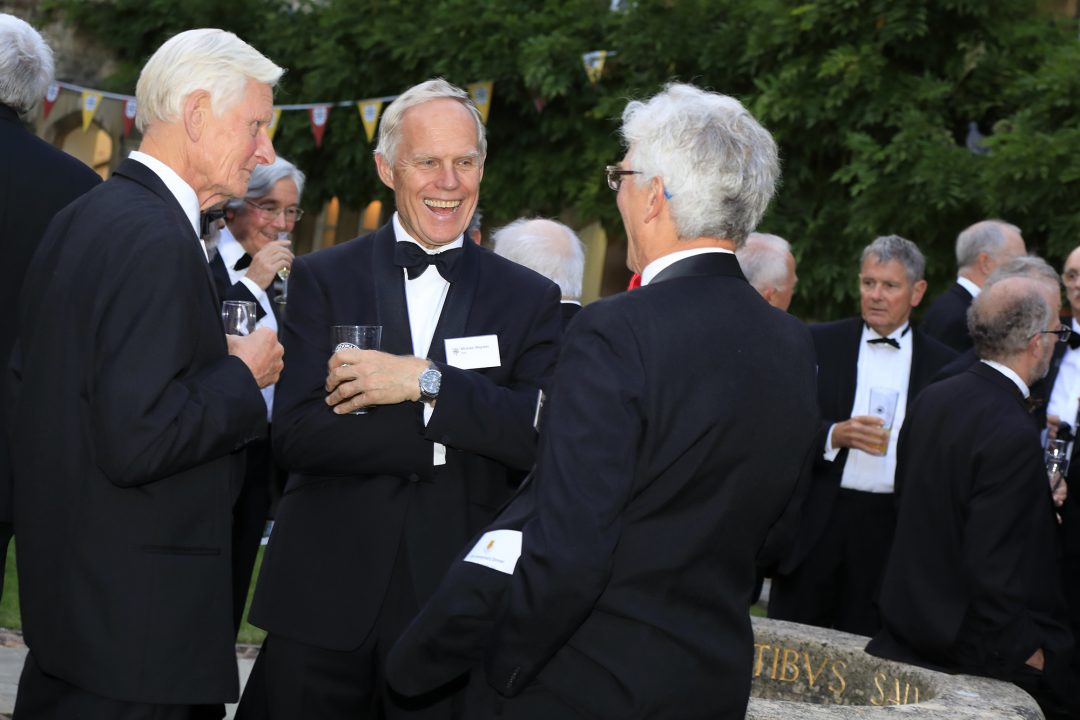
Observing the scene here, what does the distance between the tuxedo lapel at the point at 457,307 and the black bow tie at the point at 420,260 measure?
21 millimetres

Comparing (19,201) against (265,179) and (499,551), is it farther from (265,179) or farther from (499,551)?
(265,179)

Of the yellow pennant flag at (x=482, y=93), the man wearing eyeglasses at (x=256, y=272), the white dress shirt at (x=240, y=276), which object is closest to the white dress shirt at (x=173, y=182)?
the man wearing eyeglasses at (x=256, y=272)

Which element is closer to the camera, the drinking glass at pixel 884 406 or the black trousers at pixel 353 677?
the black trousers at pixel 353 677

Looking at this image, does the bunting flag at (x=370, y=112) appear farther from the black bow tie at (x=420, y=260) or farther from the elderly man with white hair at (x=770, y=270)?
the black bow tie at (x=420, y=260)

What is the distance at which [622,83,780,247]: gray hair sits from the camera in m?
2.29

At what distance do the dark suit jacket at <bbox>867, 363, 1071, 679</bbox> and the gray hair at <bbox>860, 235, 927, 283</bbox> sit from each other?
6.81ft

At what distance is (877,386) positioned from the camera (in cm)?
596

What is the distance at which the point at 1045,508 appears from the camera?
4004 millimetres

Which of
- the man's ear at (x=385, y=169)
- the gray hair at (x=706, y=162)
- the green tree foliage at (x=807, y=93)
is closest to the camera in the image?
the gray hair at (x=706, y=162)

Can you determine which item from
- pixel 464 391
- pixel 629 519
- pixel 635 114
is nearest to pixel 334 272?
pixel 464 391

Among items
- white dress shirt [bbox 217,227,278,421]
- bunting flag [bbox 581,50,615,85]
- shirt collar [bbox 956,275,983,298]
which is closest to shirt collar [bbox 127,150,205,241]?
white dress shirt [bbox 217,227,278,421]

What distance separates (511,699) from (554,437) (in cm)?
45

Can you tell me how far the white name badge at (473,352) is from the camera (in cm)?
310

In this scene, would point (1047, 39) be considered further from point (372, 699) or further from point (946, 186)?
point (372, 699)
